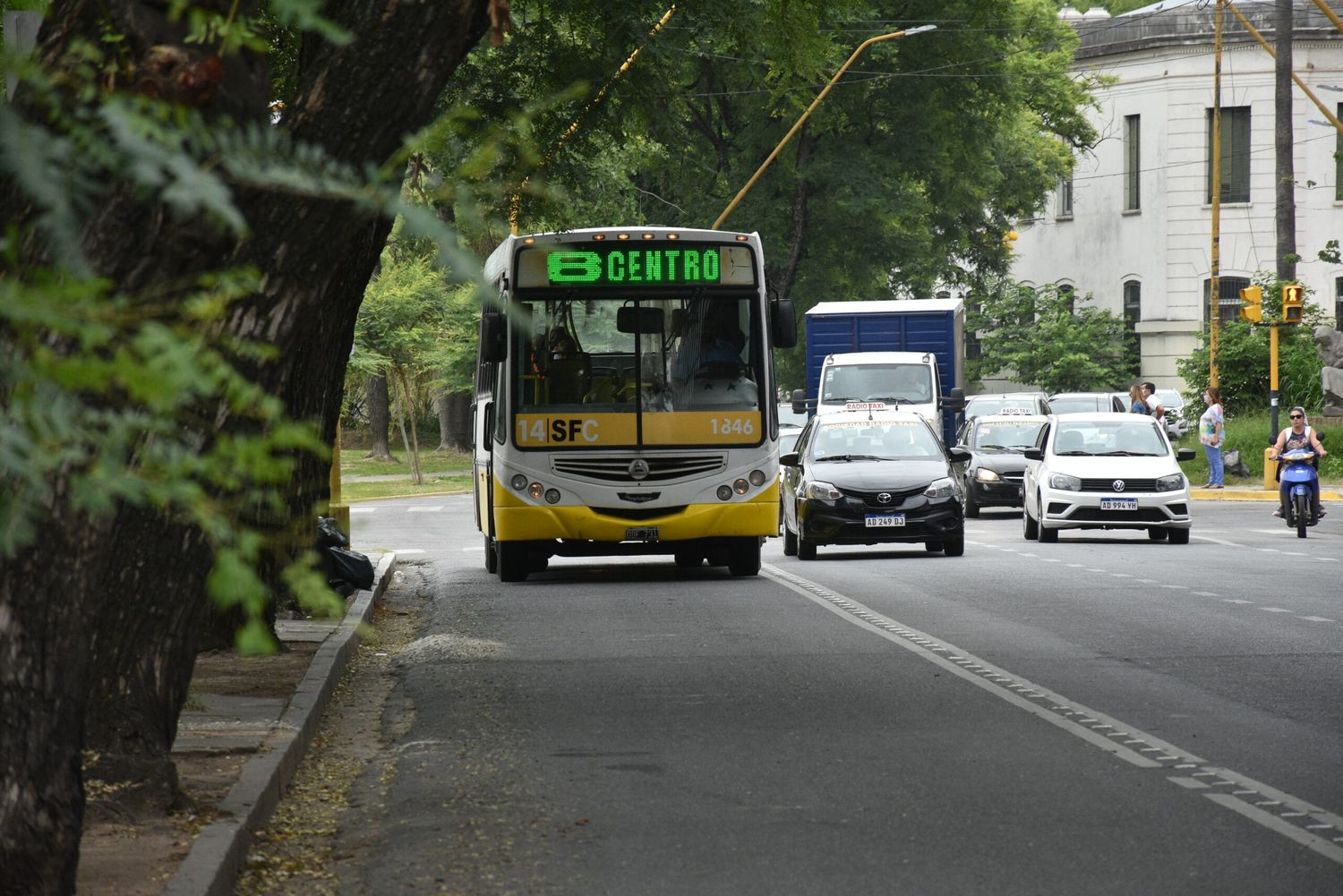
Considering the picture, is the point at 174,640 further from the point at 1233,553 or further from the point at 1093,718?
the point at 1233,553

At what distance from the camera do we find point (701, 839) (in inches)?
282

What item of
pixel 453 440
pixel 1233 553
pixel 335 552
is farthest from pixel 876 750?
pixel 453 440

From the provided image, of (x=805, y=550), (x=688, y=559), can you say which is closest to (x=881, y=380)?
(x=805, y=550)

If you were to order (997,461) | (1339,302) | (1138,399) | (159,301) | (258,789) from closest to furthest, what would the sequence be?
(159,301)
(258,789)
(997,461)
(1138,399)
(1339,302)

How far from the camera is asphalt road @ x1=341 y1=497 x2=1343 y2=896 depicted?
6.73 meters

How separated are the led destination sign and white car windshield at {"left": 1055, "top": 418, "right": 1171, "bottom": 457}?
28.2 ft

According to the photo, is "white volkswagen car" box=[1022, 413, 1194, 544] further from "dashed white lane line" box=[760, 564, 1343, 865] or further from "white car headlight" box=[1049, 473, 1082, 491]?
"dashed white lane line" box=[760, 564, 1343, 865]

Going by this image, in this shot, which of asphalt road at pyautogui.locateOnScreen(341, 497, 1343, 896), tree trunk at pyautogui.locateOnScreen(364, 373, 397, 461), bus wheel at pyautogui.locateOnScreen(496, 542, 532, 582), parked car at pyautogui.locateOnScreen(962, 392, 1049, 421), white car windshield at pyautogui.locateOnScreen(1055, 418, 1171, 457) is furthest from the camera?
Result: tree trunk at pyautogui.locateOnScreen(364, 373, 397, 461)

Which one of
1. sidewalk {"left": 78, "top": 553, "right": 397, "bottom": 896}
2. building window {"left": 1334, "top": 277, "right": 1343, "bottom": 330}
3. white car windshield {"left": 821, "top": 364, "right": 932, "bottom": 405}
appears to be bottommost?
sidewalk {"left": 78, "top": 553, "right": 397, "bottom": 896}

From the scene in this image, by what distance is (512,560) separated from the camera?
20453 mm

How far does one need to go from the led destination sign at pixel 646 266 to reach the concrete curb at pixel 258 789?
281 inches

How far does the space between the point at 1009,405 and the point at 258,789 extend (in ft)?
108

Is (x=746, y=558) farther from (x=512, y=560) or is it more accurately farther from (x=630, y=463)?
(x=512, y=560)

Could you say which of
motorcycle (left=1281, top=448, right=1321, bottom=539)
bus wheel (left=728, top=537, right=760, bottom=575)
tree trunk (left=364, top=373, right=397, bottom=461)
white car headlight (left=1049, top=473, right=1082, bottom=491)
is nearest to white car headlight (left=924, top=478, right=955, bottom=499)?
bus wheel (left=728, top=537, right=760, bottom=575)
